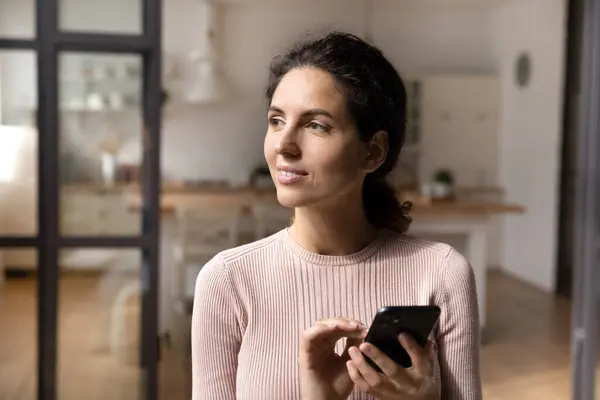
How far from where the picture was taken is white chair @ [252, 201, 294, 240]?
11.8ft

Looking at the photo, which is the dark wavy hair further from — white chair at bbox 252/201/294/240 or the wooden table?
white chair at bbox 252/201/294/240

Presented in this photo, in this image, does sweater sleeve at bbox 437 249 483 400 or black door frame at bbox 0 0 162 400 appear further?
black door frame at bbox 0 0 162 400

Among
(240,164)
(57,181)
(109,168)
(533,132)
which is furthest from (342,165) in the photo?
→ (240,164)

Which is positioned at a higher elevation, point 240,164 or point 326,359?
point 240,164

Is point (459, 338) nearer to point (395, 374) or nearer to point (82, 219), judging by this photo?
point (395, 374)

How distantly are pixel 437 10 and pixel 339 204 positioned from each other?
5059 millimetres

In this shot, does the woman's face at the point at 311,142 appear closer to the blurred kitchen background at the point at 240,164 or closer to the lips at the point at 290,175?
the lips at the point at 290,175

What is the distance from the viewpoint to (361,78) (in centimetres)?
73

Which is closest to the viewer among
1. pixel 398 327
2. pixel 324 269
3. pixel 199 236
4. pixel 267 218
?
pixel 398 327

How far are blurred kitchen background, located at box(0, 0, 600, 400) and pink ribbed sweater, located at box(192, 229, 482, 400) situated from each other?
0.54ft

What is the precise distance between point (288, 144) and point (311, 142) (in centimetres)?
2

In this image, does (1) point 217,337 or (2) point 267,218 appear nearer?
(1) point 217,337

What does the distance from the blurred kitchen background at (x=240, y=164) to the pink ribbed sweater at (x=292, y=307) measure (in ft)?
0.54

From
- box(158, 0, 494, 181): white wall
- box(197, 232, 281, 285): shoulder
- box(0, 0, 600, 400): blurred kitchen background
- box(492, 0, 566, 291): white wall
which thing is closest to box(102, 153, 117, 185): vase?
box(0, 0, 600, 400): blurred kitchen background
